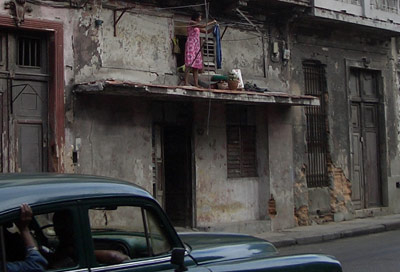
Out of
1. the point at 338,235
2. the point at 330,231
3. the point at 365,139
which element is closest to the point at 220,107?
the point at 330,231

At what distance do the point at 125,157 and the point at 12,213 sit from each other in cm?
977

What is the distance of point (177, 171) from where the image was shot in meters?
14.2

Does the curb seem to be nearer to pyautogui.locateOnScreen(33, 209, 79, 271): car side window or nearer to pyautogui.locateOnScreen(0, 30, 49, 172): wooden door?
pyautogui.locateOnScreen(0, 30, 49, 172): wooden door

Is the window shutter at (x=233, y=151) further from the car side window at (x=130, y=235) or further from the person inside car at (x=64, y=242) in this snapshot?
the person inside car at (x=64, y=242)

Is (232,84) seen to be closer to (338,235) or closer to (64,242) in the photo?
(338,235)

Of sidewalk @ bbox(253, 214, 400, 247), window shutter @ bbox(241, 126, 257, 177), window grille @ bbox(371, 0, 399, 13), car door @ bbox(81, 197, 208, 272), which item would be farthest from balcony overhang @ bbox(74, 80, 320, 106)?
car door @ bbox(81, 197, 208, 272)

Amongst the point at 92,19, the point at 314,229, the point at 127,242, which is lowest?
the point at 314,229

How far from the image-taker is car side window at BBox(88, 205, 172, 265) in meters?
3.66

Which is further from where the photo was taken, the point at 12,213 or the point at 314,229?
the point at 314,229

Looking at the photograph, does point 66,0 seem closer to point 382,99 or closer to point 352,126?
point 352,126

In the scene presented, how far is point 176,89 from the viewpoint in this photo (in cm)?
1238

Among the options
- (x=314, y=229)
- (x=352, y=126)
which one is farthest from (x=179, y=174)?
(x=352, y=126)

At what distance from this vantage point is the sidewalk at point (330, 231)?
13711 mm

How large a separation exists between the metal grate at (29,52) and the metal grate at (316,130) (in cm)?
756
